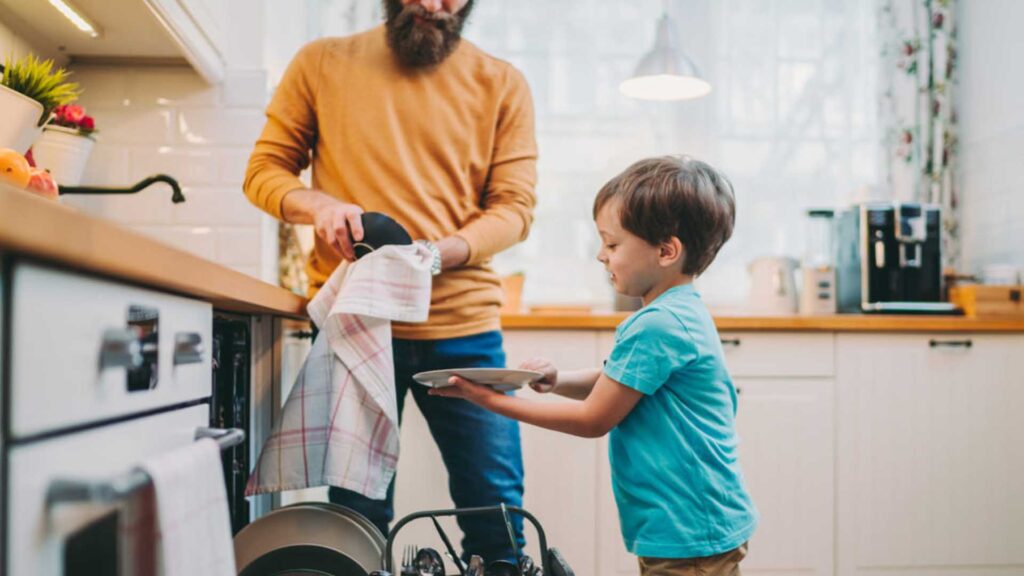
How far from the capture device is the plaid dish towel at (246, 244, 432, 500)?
1.37 metres

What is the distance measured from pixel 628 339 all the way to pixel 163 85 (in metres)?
1.43

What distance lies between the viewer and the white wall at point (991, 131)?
313 cm

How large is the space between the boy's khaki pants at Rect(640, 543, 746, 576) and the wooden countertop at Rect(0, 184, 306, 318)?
727 millimetres

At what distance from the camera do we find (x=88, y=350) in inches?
26.9

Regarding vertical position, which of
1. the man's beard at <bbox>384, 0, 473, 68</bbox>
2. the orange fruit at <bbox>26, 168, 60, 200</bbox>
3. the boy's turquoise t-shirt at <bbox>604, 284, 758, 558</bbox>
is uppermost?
the man's beard at <bbox>384, 0, 473, 68</bbox>

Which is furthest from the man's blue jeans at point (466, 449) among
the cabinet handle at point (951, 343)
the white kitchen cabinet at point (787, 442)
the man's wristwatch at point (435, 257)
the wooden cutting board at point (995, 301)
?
the wooden cutting board at point (995, 301)

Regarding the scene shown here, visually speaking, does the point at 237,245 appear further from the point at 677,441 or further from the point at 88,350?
the point at 88,350

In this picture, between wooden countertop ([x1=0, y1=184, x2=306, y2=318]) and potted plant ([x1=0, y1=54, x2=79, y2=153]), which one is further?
potted plant ([x1=0, y1=54, x2=79, y2=153])

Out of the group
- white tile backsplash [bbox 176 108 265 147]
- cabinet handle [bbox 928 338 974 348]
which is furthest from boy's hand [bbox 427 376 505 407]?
cabinet handle [bbox 928 338 974 348]

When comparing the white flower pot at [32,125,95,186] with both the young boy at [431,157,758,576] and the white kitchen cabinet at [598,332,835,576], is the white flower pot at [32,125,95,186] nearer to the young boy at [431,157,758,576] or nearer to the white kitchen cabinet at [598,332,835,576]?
the young boy at [431,157,758,576]

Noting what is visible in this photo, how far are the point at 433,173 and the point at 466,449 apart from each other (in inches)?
20.7

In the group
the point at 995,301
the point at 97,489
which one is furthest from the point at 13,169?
the point at 995,301

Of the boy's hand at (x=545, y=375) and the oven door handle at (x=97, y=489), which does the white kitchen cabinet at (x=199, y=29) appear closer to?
the boy's hand at (x=545, y=375)

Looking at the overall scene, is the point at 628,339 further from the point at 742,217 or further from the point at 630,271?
the point at 742,217
